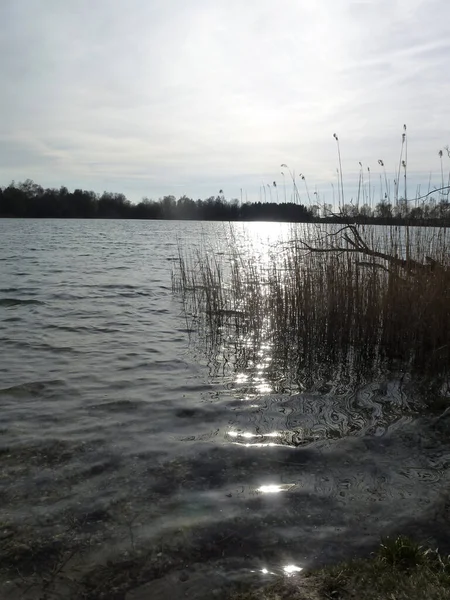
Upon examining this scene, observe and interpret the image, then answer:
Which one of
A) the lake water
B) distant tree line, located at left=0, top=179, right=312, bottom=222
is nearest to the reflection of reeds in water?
the lake water

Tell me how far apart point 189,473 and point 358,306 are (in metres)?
4.20

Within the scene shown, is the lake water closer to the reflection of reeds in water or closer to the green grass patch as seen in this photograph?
the green grass patch

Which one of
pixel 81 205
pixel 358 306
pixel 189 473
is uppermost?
pixel 81 205

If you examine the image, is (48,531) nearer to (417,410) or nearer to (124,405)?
(124,405)

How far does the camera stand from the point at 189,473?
3.55 meters

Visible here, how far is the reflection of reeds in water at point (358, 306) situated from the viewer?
20.8 feet

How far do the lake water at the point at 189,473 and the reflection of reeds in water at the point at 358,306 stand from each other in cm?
80

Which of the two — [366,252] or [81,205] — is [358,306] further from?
[81,205]

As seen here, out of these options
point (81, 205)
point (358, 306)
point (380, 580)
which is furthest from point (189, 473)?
point (81, 205)

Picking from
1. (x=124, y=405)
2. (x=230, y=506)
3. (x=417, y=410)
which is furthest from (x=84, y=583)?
(x=417, y=410)

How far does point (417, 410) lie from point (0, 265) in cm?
1620

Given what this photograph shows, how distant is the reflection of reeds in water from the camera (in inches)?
249

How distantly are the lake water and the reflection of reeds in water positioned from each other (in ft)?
2.61

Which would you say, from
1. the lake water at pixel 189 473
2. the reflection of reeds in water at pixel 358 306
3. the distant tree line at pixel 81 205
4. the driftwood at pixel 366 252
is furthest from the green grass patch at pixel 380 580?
the distant tree line at pixel 81 205
